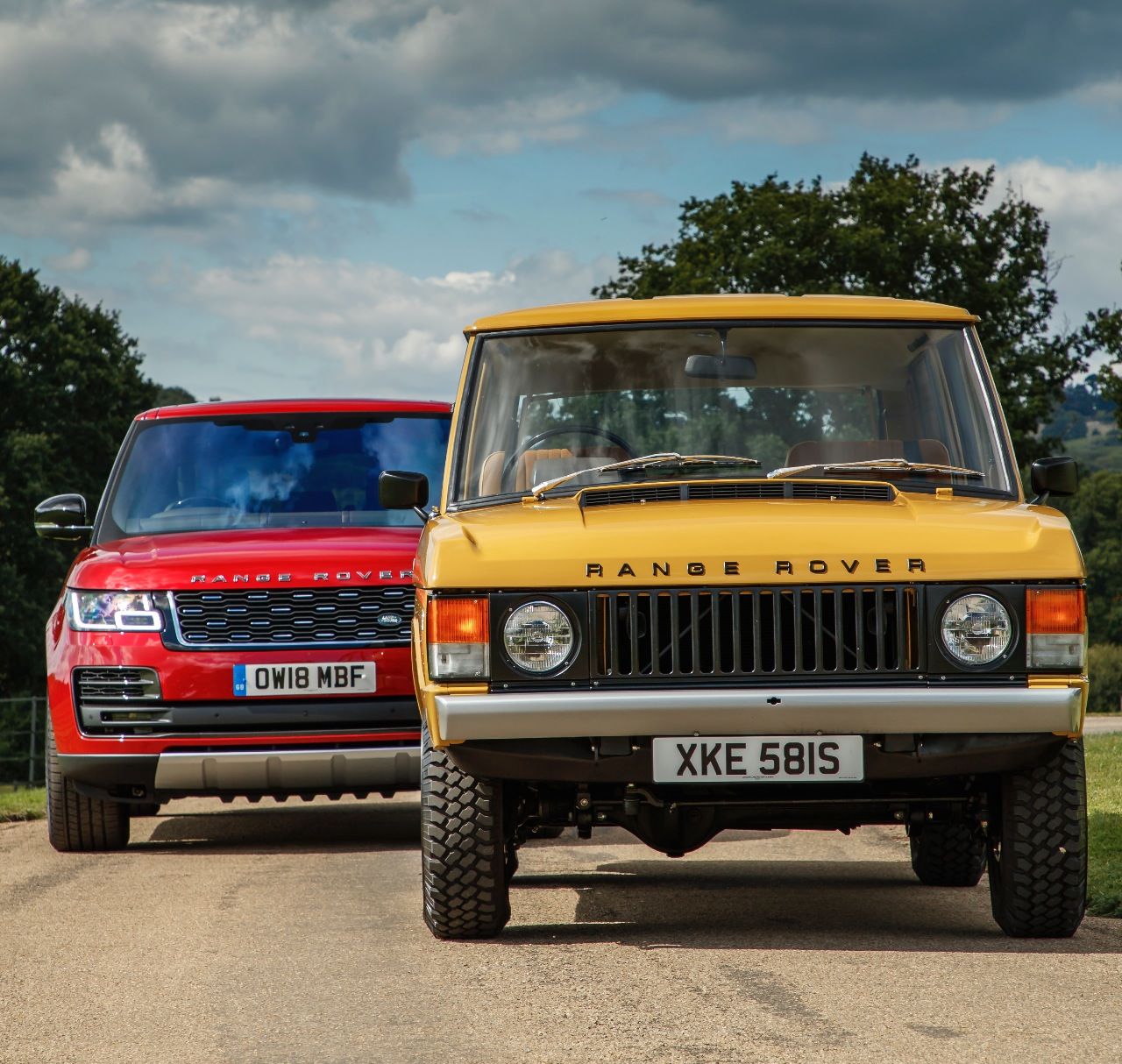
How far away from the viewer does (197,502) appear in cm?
1081

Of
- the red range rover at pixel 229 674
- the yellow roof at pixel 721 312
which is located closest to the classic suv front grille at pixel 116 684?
the red range rover at pixel 229 674

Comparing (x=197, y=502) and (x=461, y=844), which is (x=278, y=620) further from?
(x=461, y=844)

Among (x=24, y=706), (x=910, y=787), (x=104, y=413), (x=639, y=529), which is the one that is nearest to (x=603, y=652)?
(x=639, y=529)

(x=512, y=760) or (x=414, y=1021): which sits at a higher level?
(x=512, y=760)

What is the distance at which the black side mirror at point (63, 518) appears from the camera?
10.6m

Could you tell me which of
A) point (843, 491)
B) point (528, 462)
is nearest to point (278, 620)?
point (528, 462)

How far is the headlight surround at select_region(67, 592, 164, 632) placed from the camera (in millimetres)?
9727

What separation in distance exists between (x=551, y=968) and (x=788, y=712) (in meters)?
1.11

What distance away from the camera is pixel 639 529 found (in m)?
6.42

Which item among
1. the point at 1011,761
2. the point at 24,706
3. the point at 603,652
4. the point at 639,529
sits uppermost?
the point at 639,529

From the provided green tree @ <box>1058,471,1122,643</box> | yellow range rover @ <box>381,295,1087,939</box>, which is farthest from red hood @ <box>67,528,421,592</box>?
green tree @ <box>1058,471,1122,643</box>

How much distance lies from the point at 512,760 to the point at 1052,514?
2.05m

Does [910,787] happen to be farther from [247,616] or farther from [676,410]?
[247,616]

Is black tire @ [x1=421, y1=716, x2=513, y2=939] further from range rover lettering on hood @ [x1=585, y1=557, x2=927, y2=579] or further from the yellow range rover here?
range rover lettering on hood @ [x1=585, y1=557, x2=927, y2=579]
